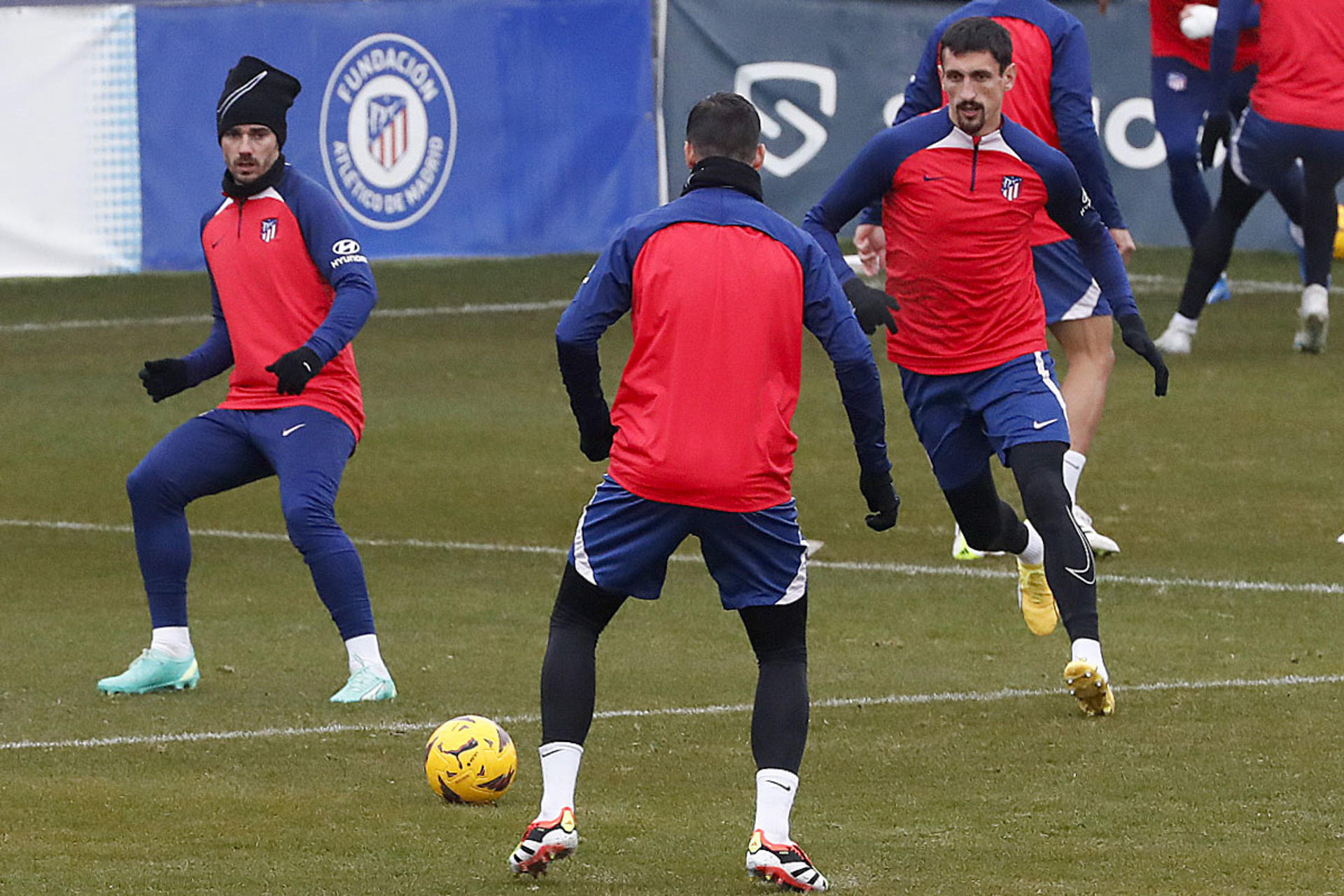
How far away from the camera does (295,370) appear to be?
7.87 m

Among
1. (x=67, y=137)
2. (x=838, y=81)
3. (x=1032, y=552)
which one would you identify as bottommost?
(x=67, y=137)

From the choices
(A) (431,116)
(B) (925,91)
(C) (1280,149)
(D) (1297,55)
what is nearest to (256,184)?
(B) (925,91)

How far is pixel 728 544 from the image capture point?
6039 mm

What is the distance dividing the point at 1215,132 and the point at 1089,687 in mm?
7717

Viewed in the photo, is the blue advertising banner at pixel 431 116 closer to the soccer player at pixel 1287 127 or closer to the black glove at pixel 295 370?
the soccer player at pixel 1287 127

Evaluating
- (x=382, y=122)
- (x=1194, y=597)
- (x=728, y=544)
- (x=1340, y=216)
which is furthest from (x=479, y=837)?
(x=1340, y=216)

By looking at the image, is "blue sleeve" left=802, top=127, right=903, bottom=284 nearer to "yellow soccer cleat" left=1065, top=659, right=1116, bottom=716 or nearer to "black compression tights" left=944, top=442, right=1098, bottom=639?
"black compression tights" left=944, top=442, right=1098, bottom=639

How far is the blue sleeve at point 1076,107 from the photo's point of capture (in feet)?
30.4

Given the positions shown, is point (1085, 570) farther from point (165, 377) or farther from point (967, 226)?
point (165, 377)

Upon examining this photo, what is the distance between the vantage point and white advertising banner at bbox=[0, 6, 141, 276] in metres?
18.7

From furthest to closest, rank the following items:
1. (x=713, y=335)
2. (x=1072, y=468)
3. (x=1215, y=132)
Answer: (x=1215, y=132)
(x=1072, y=468)
(x=713, y=335)

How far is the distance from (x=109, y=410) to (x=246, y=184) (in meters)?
6.94

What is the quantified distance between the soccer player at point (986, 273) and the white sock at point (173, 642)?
2.42 meters

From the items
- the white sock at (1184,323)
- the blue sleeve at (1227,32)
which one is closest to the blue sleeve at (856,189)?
the blue sleeve at (1227,32)
